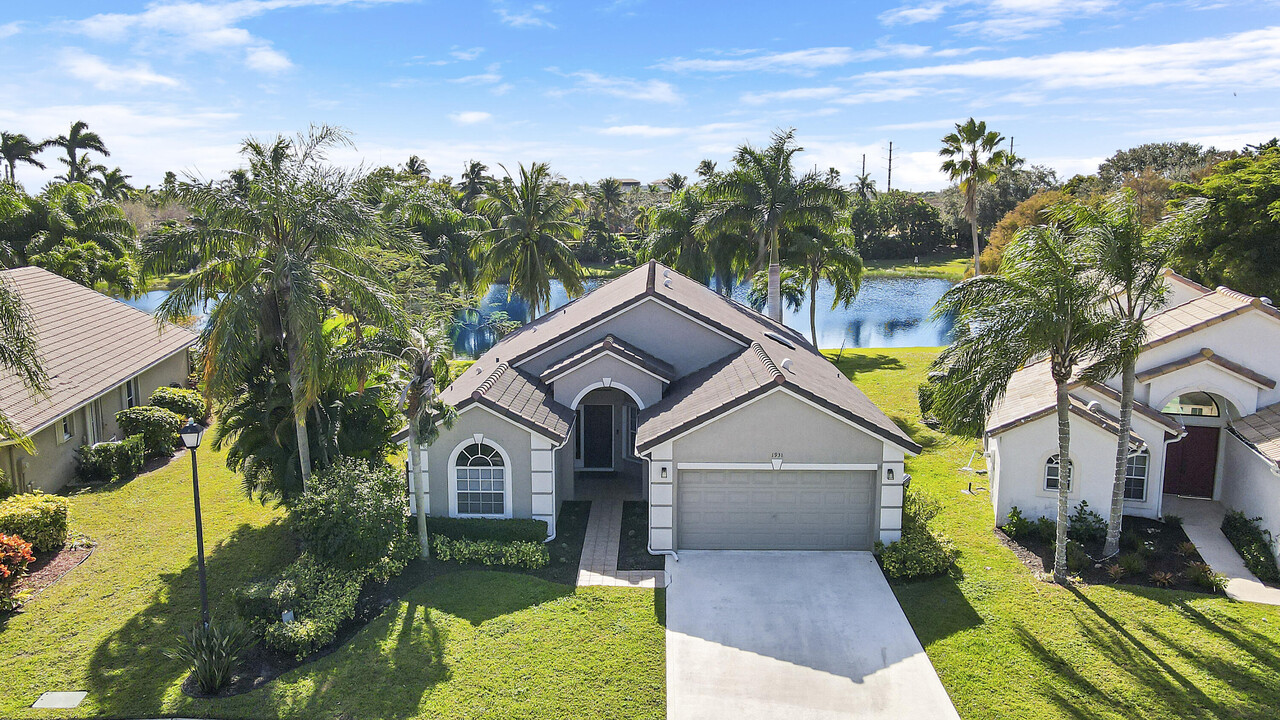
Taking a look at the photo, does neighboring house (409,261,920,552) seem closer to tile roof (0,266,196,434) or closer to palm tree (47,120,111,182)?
tile roof (0,266,196,434)

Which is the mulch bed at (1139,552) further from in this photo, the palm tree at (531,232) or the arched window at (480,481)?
the palm tree at (531,232)

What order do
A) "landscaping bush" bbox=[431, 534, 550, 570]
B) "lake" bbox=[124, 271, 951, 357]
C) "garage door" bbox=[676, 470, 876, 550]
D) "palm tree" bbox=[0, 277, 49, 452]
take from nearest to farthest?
"palm tree" bbox=[0, 277, 49, 452] < "landscaping bush" bbox=[431, 534, 550, 570] < "garage door" bbox=[676, 470, 876, 550] < "lake" bbox=[124, 271, 951, 357]

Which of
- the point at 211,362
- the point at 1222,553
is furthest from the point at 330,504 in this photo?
the point at 1222,553

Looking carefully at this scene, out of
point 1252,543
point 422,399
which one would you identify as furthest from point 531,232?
point 1252,543

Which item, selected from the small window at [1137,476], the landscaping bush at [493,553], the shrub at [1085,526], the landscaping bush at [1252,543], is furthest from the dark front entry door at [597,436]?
the landscaping bush at [1252,543]

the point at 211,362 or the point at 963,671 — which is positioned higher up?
the point at 211,362

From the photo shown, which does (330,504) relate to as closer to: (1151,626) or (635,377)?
(635,377)

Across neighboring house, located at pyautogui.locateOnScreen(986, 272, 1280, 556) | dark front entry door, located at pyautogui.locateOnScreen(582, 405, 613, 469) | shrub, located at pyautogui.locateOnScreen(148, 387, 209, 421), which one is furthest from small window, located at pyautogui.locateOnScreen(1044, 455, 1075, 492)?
shrub, located at pyautogui.locateOnScreen(148, 387, 209, 421)
